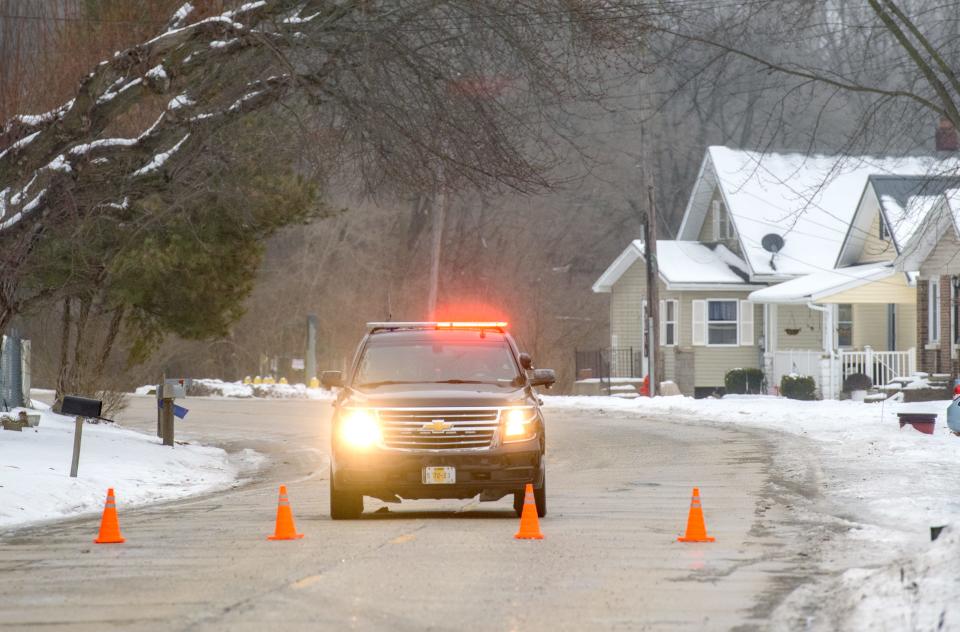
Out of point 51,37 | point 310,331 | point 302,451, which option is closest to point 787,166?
point 310,331

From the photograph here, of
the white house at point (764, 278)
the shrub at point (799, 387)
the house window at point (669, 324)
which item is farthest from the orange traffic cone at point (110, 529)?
the house window at point (669, 324)

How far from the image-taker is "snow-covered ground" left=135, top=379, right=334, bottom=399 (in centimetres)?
5869

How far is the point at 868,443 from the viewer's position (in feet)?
89.7

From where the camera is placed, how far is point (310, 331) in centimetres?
6228

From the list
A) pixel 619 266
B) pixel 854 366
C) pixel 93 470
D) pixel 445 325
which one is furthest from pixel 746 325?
pixel 445 325

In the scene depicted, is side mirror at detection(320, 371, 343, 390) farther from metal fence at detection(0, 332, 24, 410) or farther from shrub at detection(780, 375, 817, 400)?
shrub at detection(780, 375, 817, 400)

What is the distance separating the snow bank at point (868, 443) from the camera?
16875 millimetres

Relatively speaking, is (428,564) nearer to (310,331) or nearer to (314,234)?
(310,331)

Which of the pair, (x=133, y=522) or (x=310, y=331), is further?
(x=310, y=331)

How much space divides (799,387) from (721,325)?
9.47 metres

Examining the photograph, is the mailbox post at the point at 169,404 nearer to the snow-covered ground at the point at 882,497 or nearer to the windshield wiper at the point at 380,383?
the snow-covered ground at the point at 882,497

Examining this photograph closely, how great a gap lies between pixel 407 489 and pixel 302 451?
1509cm

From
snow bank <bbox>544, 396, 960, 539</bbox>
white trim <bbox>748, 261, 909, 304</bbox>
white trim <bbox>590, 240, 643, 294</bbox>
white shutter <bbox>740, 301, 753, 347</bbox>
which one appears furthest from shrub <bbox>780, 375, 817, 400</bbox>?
white trim <bbox>590, 240, 643, 294</bbox>

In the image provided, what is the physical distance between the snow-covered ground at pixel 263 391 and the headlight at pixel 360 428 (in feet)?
138
